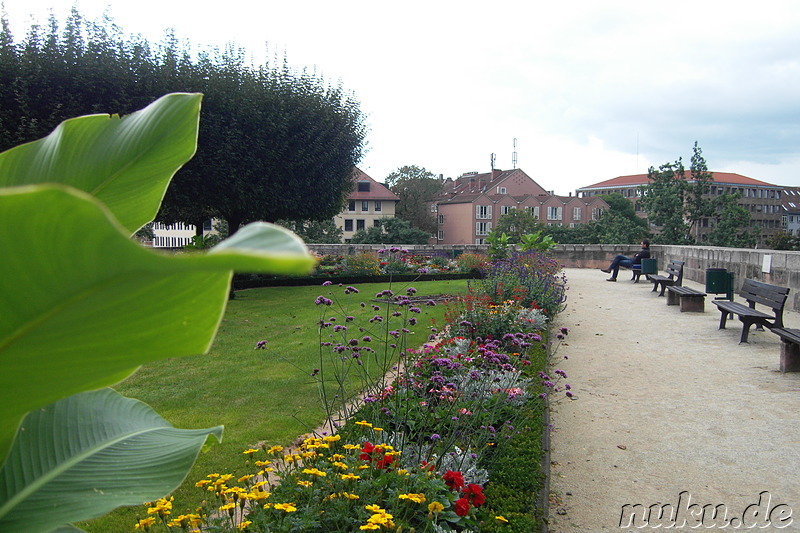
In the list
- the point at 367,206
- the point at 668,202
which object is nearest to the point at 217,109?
the point at 668,202

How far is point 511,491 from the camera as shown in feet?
12.1

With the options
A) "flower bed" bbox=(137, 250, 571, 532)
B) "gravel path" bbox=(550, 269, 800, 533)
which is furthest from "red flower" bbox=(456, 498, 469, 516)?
"gravel path" bbox=(550, 269, 800, 533)

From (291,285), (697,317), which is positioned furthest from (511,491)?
(291,285)

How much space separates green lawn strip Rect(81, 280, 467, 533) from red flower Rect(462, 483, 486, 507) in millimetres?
1412

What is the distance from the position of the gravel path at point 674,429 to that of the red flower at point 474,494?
2.58ft

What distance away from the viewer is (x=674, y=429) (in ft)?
17.8

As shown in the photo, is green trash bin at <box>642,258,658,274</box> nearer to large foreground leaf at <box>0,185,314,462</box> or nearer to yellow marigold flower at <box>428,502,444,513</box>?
yellow marigold flower at <box>428,502,444,513</box>

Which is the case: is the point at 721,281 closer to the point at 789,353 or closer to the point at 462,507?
the point at 789,353

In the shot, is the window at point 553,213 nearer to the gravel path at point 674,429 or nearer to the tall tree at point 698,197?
the tall tree at point 698,197

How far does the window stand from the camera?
3169 inches

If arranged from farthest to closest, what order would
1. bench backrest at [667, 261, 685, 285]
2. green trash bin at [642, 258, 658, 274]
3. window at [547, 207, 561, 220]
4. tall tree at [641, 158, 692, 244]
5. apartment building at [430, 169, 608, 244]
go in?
1. window at [547, 207, 561, 220]
2. apartment building at [430, 169, 608, 244]
3. tall tree at [641, 158, 692, 244]
4. green trash bin at [642, 258, 658, 274]
5. bench backrest at [667, 261, 685, 285]

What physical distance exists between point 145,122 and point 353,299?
13818 mm

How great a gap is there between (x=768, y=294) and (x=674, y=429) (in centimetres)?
484

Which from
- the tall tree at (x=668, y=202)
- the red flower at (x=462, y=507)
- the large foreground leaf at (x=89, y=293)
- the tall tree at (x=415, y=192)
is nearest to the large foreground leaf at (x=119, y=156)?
the large foreground leaf at (x=89, y=293)
